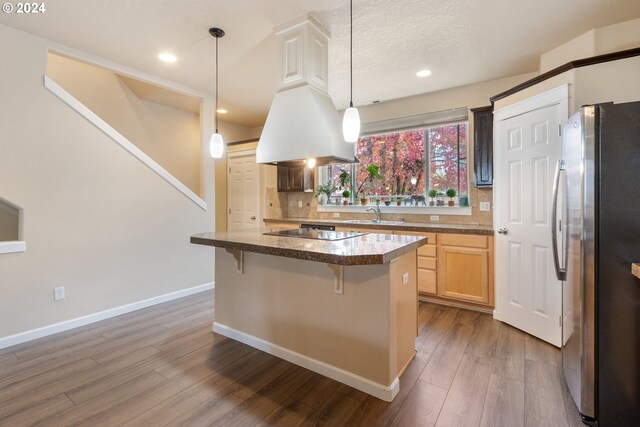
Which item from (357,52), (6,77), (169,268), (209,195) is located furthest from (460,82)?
(6,77)

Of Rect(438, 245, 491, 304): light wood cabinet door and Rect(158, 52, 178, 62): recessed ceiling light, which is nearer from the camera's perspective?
Rect(158, 52, 178, 62): recessed ceiling light

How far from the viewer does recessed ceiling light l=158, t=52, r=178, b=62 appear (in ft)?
10.4

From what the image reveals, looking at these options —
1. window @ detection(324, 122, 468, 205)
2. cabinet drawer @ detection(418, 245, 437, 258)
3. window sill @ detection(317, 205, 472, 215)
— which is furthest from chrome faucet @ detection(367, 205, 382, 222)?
cabinet drawer @ detection(418, 245, 437, 258)

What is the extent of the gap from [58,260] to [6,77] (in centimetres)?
168

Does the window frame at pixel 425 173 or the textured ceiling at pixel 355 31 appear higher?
the textured ceiling at pixel 355 31

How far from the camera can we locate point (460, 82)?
3789 millimetres

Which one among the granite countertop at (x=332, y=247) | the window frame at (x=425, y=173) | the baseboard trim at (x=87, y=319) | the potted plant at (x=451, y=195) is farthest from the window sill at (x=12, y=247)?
the potted plant at (x=451, y=195)

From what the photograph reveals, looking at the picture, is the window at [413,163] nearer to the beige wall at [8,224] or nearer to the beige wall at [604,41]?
the beige wall at [604,41]

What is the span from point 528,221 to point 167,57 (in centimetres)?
400

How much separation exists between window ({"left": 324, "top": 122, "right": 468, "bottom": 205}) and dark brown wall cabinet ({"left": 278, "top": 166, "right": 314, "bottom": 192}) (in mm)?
632

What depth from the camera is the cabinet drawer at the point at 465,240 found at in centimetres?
328

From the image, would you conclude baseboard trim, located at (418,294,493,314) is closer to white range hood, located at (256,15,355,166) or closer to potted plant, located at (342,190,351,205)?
potted plant, located at (342,190,351,205)

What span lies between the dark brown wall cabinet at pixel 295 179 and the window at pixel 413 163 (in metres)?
0.63

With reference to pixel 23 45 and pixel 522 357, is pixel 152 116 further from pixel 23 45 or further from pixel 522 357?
pixel 522 357
